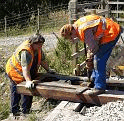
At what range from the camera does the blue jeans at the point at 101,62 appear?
5051mm

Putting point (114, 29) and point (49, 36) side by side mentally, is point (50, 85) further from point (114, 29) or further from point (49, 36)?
point (49, 36)

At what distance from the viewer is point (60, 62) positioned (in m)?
7.61

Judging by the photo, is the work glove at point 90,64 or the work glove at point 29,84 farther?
the work glove at point 90,64

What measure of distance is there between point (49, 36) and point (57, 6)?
558 cm

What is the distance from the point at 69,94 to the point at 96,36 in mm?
1029

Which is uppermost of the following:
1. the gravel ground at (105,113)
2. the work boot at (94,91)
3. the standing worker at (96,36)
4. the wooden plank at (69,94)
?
the standing worker at (96,36)

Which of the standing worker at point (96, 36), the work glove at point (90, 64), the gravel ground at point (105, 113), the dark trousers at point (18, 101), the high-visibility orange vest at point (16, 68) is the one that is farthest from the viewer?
the dark trousers at point (18, 101)

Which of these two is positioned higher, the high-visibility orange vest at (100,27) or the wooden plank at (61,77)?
the high-visibility orange vest at (100,27)

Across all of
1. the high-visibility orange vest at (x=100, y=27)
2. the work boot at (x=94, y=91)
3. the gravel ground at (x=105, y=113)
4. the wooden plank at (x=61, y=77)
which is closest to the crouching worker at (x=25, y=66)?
the wooden plank at (x=61, y=77)

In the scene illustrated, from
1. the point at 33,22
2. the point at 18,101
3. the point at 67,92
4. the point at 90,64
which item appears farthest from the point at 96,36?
the point at 33,22

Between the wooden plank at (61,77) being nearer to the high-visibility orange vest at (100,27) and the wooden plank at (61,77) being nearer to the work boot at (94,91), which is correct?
the work boot at (94,91)

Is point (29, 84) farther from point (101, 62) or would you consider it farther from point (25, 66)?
point (101, 62)

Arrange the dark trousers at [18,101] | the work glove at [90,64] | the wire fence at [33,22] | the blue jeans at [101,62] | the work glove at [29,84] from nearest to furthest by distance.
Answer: the blue jeans at [101,62] → the work glove at [29,84] → the work glove at [90,64] → the dark trousers at [18,101] → the wire fence at [33,22]

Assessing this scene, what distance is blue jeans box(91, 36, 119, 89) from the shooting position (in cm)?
505
